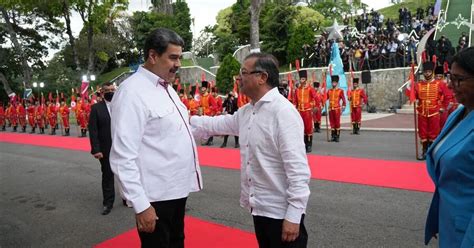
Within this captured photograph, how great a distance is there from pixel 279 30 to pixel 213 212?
23591 mm

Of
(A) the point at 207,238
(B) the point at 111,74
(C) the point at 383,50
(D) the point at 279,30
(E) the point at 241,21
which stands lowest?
(A) the point at 207,238

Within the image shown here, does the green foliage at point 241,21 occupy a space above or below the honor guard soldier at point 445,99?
above

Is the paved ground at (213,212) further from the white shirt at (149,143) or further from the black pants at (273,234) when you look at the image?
the white shirt at (149,143)

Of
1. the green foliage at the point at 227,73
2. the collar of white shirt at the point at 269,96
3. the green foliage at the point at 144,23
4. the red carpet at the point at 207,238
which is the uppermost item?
the green foliage at the point at 144,23

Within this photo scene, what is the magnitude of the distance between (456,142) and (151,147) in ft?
5.55

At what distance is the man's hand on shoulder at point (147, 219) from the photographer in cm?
222

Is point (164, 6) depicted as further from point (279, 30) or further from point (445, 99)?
point (445, 99)

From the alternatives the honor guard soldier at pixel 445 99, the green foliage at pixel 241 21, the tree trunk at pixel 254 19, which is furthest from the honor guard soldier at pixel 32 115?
the honor guard soldier at pixel 445 99

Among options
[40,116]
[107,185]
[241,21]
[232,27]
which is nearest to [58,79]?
[40,116]

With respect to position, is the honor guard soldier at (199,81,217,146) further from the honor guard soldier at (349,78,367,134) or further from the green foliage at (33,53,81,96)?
the green foliage at (33,53,81,96)

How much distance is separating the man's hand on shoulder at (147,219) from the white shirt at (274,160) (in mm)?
592

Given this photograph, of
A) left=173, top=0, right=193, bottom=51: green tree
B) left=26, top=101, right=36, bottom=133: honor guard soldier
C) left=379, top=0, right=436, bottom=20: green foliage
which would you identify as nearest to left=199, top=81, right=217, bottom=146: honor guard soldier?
left=26, top=101, right=36, bottom=133: honor guard soldier

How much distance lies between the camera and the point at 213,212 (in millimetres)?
5090

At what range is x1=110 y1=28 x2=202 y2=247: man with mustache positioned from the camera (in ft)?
7.30
